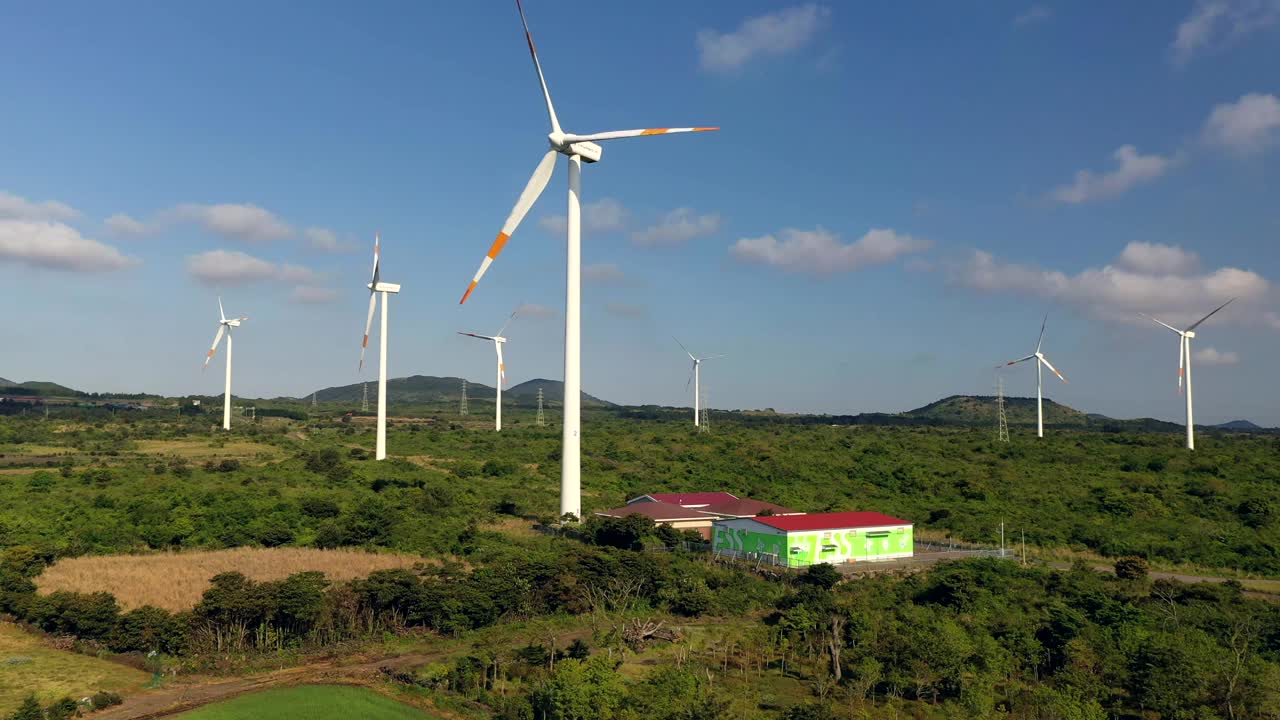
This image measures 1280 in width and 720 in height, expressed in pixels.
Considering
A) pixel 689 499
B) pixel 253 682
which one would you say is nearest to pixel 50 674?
pixel 253 682

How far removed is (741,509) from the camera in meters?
76.8

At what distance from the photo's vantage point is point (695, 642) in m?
47.8

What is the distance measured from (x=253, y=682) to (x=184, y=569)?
75.4ft

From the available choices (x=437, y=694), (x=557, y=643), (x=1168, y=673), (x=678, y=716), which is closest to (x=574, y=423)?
(x=557, y=643)

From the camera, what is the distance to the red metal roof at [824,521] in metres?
64.5

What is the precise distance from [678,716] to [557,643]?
16.2 m

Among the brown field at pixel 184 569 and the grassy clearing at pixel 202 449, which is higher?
the grassy clearing at pixel 202 449

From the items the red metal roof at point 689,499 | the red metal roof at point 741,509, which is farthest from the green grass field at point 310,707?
the red metal roof at point 689,499

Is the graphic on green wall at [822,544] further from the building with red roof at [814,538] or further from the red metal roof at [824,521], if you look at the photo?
the red metal roof at [824,521]

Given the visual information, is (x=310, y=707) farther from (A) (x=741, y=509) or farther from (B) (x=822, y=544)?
(A) (x=741, y=509)

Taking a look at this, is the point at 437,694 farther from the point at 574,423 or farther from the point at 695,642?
the point at 574,423

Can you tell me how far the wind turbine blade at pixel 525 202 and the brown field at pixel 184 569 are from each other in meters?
21.9

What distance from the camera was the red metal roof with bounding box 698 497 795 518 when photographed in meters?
74.9

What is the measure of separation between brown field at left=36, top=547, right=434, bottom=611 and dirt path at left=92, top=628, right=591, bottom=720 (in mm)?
9637
